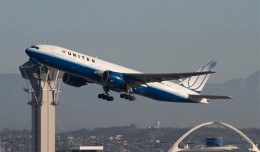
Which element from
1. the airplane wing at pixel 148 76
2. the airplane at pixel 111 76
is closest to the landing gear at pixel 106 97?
the airplane at pixel 111 76

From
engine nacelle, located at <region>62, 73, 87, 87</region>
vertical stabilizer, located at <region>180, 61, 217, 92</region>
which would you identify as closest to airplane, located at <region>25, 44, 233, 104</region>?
engine nacelle, located at <region>62, 73, 87, 87</region>

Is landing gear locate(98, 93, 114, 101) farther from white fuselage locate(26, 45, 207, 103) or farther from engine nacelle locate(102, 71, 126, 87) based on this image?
engine nacelle locate(102, 71, 126, 87)

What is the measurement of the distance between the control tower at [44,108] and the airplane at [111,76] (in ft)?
280

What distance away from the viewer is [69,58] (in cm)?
9850

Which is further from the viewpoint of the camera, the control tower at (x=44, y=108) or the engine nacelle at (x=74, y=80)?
the control tower at (x=44, y=108)

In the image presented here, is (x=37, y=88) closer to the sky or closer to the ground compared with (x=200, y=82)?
closer to the sky

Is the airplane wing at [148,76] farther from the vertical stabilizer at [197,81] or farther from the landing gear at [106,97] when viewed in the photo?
the vertical stabilizer at [197,81]

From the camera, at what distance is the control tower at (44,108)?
196 m

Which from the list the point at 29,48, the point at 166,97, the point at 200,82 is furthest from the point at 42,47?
the point at 200,82

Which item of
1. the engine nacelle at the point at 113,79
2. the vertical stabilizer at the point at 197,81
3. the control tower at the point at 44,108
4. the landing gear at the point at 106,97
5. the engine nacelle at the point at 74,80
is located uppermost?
the control tower at the point at 44,108

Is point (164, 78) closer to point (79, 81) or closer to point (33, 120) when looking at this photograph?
point (79, 81)

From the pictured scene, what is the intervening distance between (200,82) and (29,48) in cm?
2723

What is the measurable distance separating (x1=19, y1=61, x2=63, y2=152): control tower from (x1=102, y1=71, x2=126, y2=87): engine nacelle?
9360 cm

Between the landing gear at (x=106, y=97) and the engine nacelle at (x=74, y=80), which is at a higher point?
the engine nacelle at (x=74, y=80)
